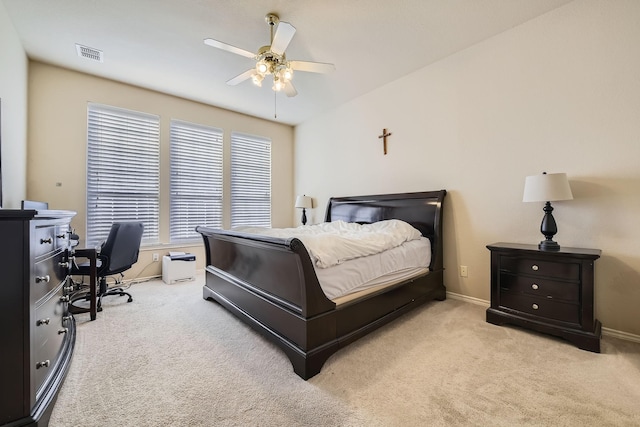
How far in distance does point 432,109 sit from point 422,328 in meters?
2.53

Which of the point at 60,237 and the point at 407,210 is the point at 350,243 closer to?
the point at 407,210

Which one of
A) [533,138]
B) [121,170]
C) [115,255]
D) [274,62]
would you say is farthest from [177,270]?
[533,138]

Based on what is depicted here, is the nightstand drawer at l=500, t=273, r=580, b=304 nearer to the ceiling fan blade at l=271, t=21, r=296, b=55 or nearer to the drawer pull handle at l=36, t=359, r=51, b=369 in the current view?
the ceiling fan blade at l=271, t=21, r=296, b=55

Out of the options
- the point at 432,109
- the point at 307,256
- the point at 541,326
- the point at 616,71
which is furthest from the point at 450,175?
the point at 307,256

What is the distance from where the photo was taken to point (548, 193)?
2.10 m

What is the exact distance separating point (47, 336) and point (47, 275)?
0.32 metres

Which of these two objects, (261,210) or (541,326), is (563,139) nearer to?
(541,326)

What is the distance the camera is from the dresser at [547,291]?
6.40 feet

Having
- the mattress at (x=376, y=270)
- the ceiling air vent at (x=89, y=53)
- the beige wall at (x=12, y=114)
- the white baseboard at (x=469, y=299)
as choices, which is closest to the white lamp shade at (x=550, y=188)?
the mattress at (x=376, y=270)

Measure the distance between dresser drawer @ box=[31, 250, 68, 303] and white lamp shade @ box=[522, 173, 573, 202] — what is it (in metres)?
3.25

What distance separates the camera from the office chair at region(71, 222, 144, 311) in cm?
288

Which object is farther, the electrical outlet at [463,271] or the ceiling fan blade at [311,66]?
the electrical outlet at [463,271]

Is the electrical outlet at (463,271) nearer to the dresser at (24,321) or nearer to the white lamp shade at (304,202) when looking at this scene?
the white lamp shade at (304,202)

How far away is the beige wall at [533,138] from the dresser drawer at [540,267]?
17.3 inches
